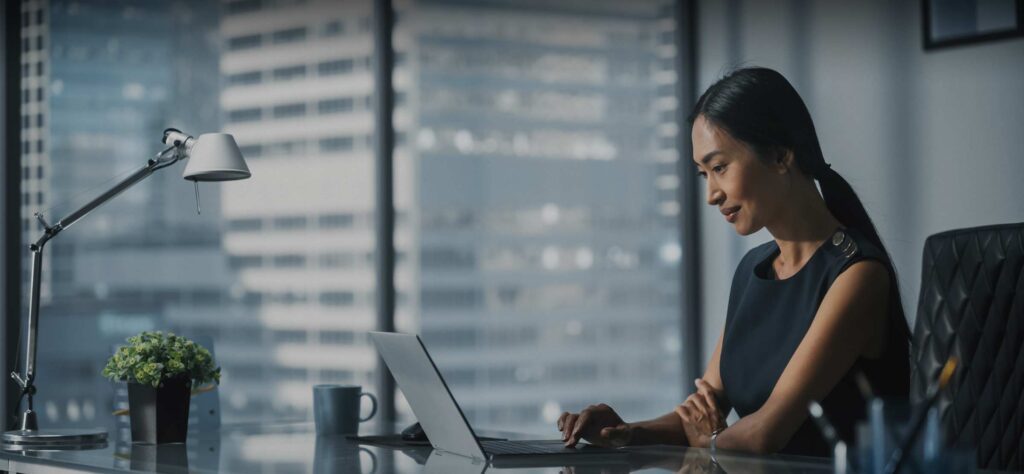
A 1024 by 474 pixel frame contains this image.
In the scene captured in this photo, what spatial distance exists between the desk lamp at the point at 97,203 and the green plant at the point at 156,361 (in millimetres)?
142

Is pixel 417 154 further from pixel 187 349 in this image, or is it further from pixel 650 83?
pixel 187 349

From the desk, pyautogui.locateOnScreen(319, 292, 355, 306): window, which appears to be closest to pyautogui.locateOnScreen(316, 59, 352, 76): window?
pyautogui.locateOnScreen(319, 292, 355, 306): window

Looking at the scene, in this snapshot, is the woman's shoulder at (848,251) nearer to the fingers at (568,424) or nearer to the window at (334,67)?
the fingers at (568,424)

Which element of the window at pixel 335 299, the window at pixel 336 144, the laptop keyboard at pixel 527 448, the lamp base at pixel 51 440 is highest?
the window at pixel 336 144

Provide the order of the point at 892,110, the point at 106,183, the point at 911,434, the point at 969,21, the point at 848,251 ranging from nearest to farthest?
the point at 911,434 < the point at 848,251 < the point at 106,183 < the point at 969,21 < the point at 892,110

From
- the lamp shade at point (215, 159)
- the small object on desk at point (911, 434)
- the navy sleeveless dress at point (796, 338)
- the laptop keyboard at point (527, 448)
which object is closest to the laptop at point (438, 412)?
the laptop keyboard at point (527, 448)

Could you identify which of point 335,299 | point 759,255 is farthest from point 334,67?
point 759,255

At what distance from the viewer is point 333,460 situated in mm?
2029

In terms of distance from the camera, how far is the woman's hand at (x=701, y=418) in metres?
2.29

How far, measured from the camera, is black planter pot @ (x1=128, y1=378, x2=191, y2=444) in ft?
7.66

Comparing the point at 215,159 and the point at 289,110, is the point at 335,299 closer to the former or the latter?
the point at 289,110

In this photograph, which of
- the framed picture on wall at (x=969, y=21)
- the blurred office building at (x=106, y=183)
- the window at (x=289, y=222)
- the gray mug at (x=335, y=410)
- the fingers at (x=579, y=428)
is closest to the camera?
the fingers at (x=579, y=428)

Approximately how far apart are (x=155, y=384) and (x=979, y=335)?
156 cm

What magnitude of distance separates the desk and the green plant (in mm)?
132
